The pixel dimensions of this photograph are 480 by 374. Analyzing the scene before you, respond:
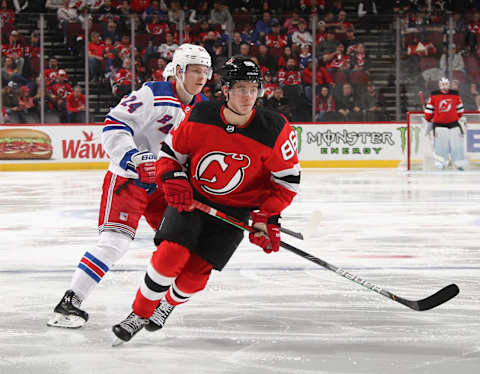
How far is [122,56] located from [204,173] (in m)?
10.1

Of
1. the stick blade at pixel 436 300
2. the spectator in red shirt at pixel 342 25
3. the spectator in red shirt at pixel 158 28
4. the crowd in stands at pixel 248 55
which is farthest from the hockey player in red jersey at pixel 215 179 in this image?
the spectator in red shirt at pixel 342 25

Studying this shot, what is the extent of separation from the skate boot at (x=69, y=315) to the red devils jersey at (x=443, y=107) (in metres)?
9.64

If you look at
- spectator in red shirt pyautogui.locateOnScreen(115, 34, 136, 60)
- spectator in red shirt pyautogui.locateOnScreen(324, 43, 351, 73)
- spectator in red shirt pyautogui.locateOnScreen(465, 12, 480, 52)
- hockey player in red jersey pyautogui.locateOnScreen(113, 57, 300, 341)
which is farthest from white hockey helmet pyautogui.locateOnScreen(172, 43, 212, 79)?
spectator in red shirt pyautogui.locateOnScreen(465, 12, 480, 52)

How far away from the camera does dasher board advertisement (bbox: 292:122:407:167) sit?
1234 cm

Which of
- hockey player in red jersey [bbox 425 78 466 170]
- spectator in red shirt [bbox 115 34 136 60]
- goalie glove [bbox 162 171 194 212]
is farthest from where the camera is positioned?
spectator in red shirt [bbox 115 34 136 60]

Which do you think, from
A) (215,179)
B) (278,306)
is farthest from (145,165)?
(278,306)

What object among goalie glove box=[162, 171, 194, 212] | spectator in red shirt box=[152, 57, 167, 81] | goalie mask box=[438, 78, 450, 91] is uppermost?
spectator in red shirt box=[152, 57, 167, 81]

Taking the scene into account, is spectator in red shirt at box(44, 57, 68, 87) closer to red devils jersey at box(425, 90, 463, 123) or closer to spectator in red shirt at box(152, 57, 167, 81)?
spectator in red shirt at box(152, 57, 167, 81)

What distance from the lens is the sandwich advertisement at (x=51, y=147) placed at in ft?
39.5

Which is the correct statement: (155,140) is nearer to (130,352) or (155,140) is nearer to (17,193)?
(130,352)

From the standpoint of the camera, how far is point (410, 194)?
8312 millimetres

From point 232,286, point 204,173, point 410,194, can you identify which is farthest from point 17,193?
point 204,173

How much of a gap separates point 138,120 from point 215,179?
0.65 metres

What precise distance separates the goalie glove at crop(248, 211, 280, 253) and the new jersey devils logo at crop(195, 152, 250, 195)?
14 centimetres
